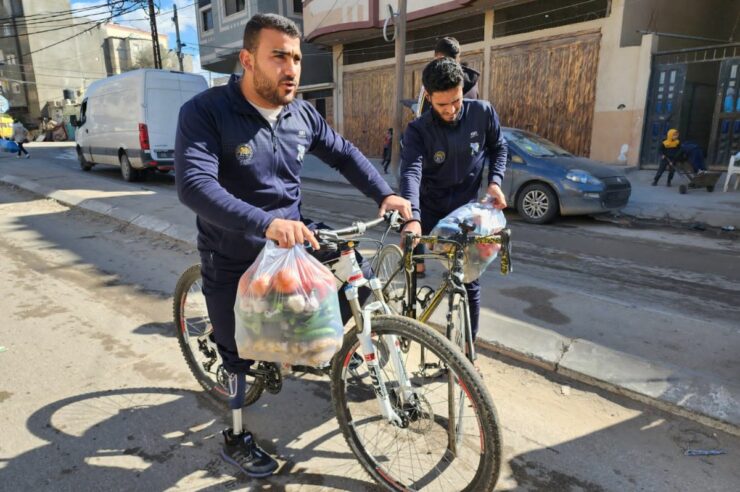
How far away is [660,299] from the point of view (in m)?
4.80

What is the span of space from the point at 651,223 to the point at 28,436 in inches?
351

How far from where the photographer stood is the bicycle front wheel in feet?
6.22

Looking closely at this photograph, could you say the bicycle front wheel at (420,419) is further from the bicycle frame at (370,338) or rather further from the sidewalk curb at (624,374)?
the sidewalk curb at (624,374)

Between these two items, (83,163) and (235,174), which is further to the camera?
(83,163)

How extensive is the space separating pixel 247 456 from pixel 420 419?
2.86 ft

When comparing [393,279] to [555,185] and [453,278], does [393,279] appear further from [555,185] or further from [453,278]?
[555,185]

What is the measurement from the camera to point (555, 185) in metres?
8.11

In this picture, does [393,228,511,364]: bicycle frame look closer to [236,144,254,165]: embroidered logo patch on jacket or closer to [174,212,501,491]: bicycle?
[174,212,501,491]: bicycle

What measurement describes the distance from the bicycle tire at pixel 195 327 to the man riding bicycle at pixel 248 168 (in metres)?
0.48

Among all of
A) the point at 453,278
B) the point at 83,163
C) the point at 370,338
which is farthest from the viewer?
the point at 83,163

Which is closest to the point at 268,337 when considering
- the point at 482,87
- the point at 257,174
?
the point at 257,174

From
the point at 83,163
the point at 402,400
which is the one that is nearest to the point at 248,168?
the point at 402,400

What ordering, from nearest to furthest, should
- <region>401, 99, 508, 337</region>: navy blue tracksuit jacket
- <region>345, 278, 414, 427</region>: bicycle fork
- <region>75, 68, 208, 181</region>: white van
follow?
<region>345, 278, 414, 427</region>: bicycle fork, <region>401, 99, 508, 337</region>: navy blue tracksuit jacket, <region>75, 68, 208, 181</region>: white van

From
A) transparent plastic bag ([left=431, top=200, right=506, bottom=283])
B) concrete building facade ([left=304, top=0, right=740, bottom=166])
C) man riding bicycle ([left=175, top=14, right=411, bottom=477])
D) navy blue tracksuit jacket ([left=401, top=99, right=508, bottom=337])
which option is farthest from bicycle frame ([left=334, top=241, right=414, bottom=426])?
concrete building facade ([left=304, top=0, right=740, bottom=166])
